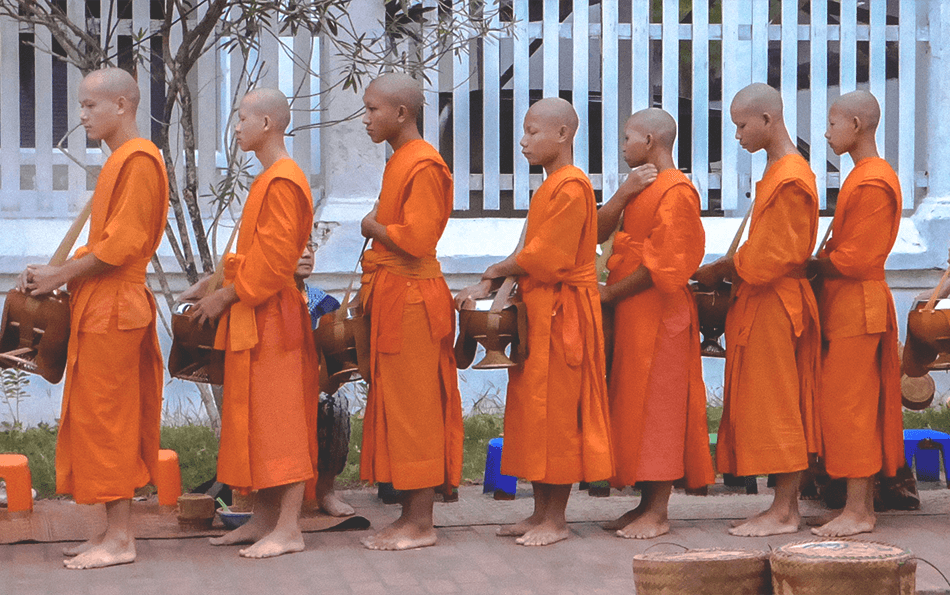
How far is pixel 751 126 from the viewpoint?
576cm

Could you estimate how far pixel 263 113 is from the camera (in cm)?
536

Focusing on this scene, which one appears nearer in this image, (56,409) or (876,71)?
(56,409)

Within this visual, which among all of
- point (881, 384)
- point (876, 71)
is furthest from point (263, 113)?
point (876, 71)

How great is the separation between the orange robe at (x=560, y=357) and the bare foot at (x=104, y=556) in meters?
1.58

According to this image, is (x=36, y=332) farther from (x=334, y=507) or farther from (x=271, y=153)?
(x=334, y=507)

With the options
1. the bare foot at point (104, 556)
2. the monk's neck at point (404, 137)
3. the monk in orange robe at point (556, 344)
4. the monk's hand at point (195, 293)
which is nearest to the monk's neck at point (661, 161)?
the monk in orange robe at point (556, 344)

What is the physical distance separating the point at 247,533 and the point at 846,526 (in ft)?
8.35

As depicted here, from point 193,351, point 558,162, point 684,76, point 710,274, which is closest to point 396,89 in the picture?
point 558,162

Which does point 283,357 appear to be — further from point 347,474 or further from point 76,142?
point 76,142

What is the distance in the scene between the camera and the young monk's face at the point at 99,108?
515 centimetres

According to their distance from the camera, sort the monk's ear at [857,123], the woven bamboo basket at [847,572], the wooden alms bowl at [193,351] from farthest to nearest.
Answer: the monk's ear at [857,123] < the wooden alms bowl at [193,351] < the woven bamboo basket at [847,572]

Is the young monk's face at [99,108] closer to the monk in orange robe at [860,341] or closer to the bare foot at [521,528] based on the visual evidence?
the bare foot at [521,528]

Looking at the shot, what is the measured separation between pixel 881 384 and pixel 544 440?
1.54 meters

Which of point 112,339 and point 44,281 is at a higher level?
point 44,281
